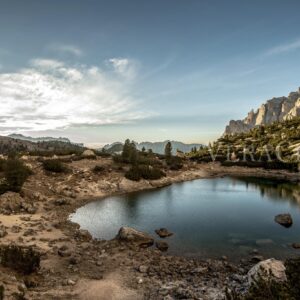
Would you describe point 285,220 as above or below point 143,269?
above

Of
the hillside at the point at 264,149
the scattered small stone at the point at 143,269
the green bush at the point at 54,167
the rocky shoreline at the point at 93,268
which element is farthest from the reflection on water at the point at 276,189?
the green bush at the point at 54,167

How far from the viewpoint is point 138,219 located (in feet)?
110

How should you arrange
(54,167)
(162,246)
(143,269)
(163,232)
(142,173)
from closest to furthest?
(143,269), (162,246), (163,232), (54,167), (142,173)

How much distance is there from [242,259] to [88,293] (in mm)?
11687

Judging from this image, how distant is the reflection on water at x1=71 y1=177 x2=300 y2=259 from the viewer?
24.7 m

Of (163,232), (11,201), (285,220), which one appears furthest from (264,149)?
(11,201)

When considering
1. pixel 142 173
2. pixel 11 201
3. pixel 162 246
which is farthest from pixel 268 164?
pixel 11 201

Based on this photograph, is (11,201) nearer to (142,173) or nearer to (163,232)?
(163,232)

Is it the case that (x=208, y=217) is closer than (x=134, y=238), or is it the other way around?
(x=134, y=238)

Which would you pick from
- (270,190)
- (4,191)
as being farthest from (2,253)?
(270,190)

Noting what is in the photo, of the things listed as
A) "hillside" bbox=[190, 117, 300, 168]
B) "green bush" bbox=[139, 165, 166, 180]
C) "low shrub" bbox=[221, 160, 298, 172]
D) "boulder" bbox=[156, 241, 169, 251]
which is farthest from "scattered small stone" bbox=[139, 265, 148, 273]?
"hillside" bbox=[190, 117, 300, 168]

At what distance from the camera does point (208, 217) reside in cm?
3409

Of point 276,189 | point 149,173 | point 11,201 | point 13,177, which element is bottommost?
point 276,189

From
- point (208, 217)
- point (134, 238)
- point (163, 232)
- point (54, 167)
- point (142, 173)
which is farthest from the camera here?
point (142, 173)
